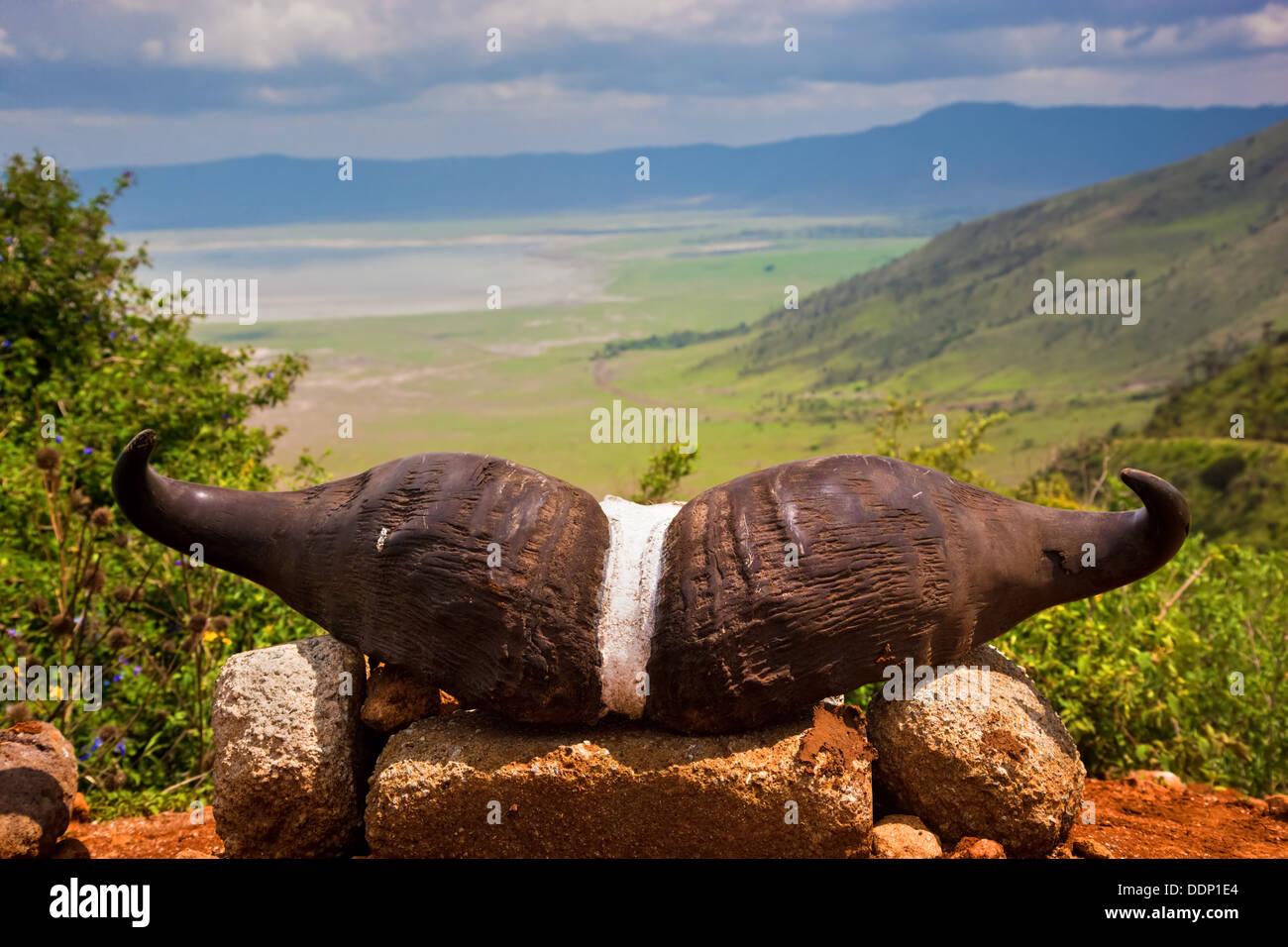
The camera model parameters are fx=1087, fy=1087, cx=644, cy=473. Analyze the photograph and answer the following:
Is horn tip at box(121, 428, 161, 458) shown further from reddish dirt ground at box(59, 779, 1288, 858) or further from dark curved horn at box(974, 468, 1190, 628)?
dark curved horn at box(974, 468, 1190, 628)

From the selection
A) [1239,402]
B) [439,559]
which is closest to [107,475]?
[439,559]

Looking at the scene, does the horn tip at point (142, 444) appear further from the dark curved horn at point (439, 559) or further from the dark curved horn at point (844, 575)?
the dark curved horn at point (844, 575)

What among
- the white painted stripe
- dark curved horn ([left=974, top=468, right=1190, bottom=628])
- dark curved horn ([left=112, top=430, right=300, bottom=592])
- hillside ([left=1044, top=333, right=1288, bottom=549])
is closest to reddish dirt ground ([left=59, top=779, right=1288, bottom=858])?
dark curved horn ([left=974, top=468, right=1190, bottom=628])

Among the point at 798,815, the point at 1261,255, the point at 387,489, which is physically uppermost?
the point at 1261,255

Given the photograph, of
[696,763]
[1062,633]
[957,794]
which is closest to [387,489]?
[696,763]

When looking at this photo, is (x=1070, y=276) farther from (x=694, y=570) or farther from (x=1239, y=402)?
(x=694, y=570)

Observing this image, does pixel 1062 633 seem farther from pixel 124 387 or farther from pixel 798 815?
pixel 124 387

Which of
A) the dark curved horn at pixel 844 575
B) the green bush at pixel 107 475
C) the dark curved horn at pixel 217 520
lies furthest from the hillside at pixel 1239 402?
the dark curved horn at pixel 217 520
